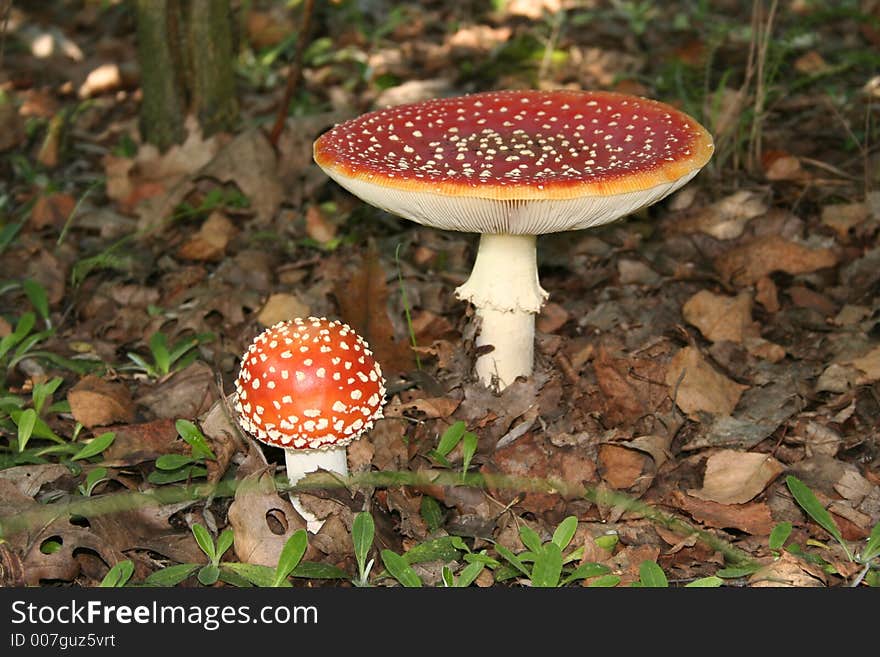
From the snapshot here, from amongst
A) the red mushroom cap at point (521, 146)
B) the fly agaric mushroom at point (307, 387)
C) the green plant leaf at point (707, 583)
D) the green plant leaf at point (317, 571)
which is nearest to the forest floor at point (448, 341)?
the green plant leaf at point (317, 571)

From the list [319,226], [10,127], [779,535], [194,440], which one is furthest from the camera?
[10,127]

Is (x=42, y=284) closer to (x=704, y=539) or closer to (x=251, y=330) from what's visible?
(x=251, y=330)

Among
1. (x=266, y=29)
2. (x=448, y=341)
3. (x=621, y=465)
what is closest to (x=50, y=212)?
(x=448, y=341)

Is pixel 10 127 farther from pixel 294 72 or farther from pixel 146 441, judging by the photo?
pixel 146 441

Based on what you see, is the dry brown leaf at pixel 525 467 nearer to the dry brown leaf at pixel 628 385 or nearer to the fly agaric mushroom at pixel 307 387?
the dry brown leaf at pixel 628 385

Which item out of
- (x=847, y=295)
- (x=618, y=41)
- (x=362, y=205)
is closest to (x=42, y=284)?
(x=362, y=205)

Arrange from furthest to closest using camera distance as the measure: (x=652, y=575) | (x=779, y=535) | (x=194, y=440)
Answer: (x=194, y=440), (x=779, y=535), (x=652, y=575)

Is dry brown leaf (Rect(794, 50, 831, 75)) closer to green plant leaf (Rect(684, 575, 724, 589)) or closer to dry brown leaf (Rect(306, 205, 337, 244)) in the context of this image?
dry brown leaf (Rect(306, 205, 337, 244))

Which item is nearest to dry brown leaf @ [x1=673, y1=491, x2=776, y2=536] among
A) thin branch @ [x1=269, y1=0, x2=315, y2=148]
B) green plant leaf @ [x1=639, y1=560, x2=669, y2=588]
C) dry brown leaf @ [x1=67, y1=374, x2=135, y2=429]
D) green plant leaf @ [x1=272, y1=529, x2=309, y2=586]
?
green plant leaf @ [x1=639, y1=560, x2=669, y2=588]
